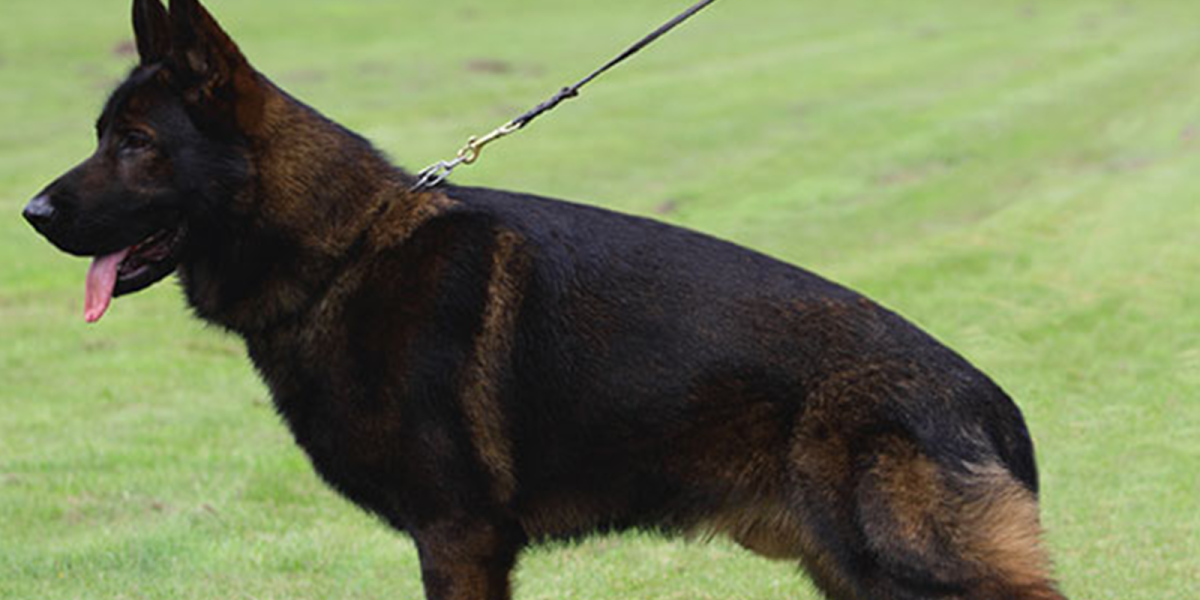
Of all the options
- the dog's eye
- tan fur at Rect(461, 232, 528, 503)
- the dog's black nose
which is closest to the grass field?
tan fur at Rect(461, 232, 528, 503)

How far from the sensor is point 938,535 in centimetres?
397

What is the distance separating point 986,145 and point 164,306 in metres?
10.3

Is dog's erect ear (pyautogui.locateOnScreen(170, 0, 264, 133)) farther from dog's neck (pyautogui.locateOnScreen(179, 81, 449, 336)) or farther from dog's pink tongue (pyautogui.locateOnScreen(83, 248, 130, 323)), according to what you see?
dog's pink tongue (pyautogui.locateOnScreen(83, 248, 130, 323))

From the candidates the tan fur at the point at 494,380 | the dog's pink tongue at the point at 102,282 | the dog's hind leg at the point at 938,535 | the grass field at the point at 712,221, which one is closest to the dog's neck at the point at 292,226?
the dog's pink tongue at the point at 102,282

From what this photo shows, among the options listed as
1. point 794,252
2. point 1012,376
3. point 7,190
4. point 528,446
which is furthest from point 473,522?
point 7,190

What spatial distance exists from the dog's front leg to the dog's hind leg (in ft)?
3.16

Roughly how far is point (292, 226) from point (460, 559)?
100 centimetres

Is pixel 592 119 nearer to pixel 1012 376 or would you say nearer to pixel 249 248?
pixel 1012 376

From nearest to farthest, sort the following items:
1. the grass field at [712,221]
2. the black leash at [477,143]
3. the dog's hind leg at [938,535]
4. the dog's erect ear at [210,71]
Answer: the dog's hind leg at [938,535], the dog's erect ear at [210,71], the black leash at [477,143], the grass field at [712,221]

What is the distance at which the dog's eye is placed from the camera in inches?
168

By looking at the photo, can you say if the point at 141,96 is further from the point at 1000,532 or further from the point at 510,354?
the point at 1000,532

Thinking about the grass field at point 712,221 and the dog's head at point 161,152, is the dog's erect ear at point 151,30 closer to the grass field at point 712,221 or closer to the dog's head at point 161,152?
the dog's head at point 161,152

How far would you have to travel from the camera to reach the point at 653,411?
4.23 m

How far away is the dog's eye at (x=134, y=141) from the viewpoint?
14.0 feet
